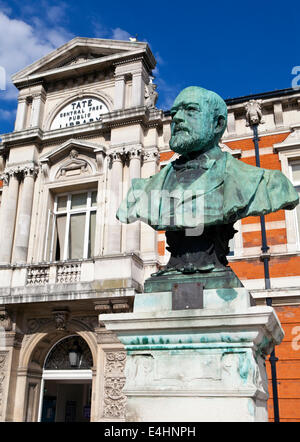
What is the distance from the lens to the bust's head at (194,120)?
4371mm

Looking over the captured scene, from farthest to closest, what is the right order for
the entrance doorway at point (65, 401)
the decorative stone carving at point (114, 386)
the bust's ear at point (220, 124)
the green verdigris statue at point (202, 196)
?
the entrance doorway at point (65, 401), the decorative stone carving at point (114, 386), the bust's ear at point (220, 124), the green verdigris statue at point (202, 196)

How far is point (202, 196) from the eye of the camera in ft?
13.6

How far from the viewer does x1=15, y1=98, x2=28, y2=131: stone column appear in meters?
14.7

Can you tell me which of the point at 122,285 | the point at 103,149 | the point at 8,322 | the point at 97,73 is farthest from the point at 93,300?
the point at 97,73

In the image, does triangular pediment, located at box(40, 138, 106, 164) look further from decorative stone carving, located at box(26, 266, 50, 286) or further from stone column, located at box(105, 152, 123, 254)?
decorative stone carving, located at box(26, 266, 50, 286)

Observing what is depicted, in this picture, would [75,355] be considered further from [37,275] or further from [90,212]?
[90,212]

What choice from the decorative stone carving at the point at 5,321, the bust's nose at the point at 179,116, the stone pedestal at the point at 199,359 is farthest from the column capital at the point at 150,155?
the stone pedestal at the point at 199,359

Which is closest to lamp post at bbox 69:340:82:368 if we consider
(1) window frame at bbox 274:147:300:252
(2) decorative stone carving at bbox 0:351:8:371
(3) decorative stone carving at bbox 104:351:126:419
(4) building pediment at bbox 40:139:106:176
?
(3) decorative stone carving at bbox 104:351:126:419

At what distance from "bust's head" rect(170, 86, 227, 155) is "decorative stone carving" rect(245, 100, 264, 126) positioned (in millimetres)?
8267

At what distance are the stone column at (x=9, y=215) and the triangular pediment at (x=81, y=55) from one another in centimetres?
365

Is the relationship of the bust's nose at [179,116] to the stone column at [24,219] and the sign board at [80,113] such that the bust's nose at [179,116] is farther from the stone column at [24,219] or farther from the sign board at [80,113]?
the sign board at [80,113]

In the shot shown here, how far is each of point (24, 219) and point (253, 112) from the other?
7.04 meters

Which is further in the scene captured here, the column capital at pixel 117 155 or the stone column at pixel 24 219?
the column capital at pixel 117 155
